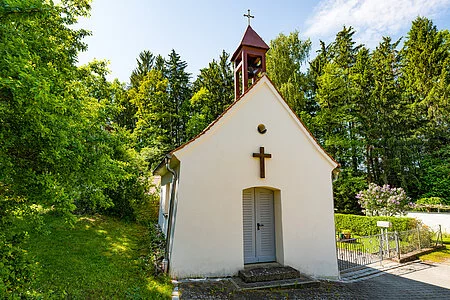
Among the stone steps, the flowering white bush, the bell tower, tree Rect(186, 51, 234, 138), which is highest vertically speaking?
tree Rect(186, 51, 234, 138)

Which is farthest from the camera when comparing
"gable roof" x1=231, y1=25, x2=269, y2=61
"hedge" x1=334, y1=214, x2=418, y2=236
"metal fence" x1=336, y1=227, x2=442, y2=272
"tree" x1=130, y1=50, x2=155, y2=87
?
"tree" x1=130, y1=50, x2=155, y2=87

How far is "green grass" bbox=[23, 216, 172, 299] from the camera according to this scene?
5610 mm

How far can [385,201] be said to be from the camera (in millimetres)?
17406

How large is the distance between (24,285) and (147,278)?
3.83 m

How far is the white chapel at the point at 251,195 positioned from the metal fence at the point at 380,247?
2808 millimetres

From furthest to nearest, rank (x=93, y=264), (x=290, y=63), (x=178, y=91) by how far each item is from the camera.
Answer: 1. (x=178, y=91)
2. (x=290, y=63)
3. (x=93, y=264)

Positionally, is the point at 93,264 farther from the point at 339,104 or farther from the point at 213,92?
the point at 339,104

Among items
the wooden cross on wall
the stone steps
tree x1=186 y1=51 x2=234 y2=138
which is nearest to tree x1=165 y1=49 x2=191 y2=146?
tree x1=186 y1=51 x2=234 y2=138

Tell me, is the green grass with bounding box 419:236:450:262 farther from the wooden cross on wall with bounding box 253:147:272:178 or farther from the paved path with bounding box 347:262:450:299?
the wooden cross on wall with bounding box 253:147:272:178

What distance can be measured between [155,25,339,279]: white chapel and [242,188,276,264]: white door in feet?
0.10

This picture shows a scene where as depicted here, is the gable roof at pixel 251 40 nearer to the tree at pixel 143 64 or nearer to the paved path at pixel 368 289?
the paved path at pixel 368 289

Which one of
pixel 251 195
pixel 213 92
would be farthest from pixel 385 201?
pixel 213 92

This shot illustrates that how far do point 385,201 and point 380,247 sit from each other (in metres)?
7.77

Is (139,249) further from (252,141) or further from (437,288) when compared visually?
(437,288)
